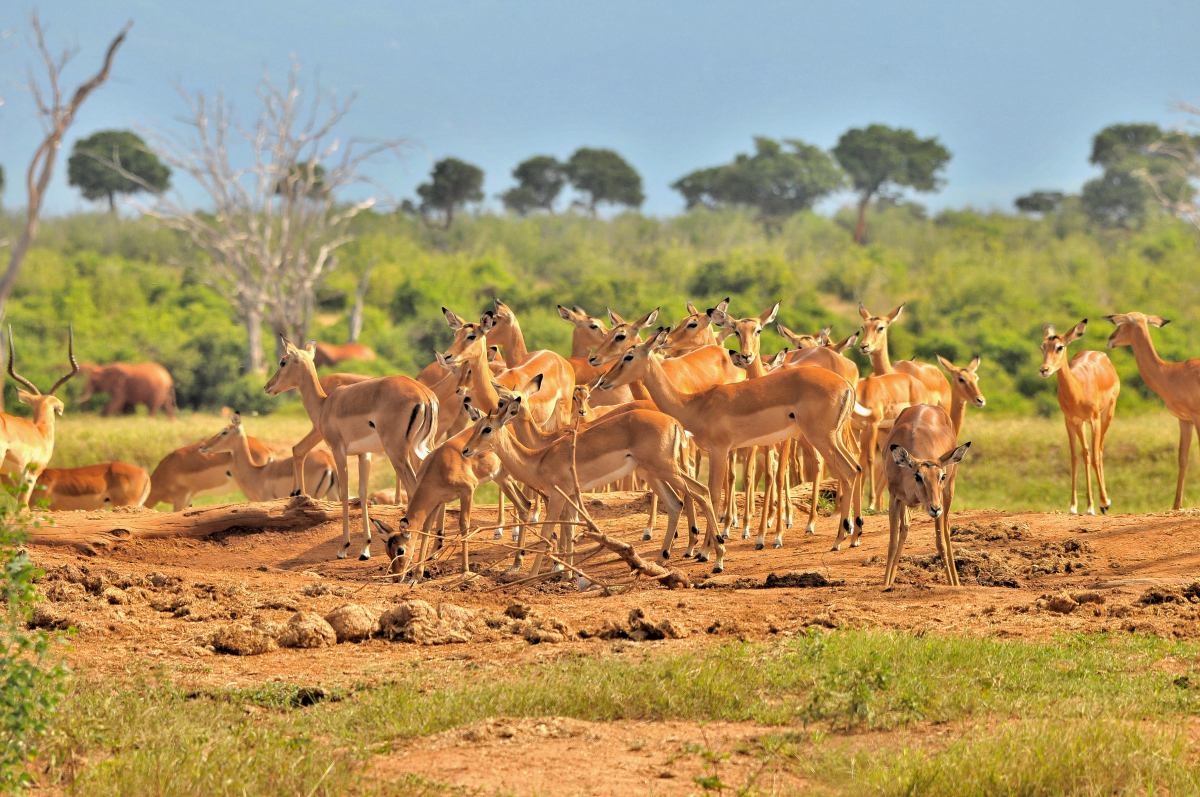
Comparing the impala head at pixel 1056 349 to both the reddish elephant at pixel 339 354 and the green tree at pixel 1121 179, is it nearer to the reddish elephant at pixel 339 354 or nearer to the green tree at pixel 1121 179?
the reddish elephant at pixel 339 354

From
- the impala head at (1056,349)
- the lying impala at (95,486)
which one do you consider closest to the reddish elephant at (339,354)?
the lying impala at (95,486)

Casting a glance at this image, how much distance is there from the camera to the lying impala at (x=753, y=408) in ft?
30.2

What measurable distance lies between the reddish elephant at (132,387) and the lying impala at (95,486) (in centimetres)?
1264

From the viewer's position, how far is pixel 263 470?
1352 cm

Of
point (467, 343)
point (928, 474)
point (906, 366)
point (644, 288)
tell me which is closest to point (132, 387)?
point (644, 288)

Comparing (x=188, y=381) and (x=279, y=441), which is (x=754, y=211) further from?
(x=279, y=441)

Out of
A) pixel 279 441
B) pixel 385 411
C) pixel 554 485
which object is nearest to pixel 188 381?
pixel 279 441

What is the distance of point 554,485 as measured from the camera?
848 cm

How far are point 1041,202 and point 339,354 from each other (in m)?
43.5

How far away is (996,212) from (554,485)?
168ft

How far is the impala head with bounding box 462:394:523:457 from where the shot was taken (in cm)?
820

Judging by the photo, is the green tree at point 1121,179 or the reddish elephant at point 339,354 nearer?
the reddish elephant at point 339,354

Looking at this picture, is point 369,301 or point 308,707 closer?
point 308,707

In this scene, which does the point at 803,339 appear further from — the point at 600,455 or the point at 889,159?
the point at 889,159
